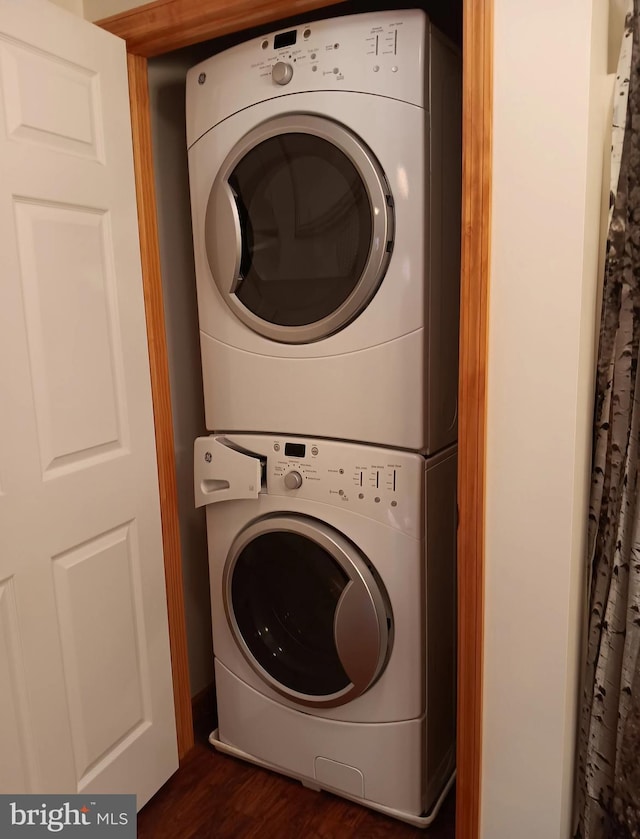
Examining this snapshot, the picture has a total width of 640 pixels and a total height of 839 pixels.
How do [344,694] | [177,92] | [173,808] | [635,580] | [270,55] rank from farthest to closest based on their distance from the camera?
[177,92], [173,808], [344,694], [270,55], [635,580]

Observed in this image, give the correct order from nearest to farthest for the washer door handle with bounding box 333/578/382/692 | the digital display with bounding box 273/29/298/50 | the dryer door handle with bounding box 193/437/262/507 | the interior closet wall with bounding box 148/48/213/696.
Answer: the digital display with bounding box 273/29/298/50
the washer door handle with bounding box 333/578/382/692
the dryer door handle with bounding box 193/437/262/507
the interior closet wall with bounding box 148/48/213/696

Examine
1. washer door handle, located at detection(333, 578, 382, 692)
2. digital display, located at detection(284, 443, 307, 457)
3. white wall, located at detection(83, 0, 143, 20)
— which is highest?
white wall, located at detection(83, 0, 143, 20)

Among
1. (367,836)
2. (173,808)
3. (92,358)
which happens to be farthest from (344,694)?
(92,358)

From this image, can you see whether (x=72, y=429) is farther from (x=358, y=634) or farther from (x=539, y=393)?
(x=539, y=393)

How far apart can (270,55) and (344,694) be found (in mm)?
1507

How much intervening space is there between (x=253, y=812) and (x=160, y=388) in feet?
3.74

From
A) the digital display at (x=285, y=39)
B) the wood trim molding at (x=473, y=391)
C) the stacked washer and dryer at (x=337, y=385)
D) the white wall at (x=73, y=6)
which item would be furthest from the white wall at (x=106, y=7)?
the wood trim molding at (x=473, y=391)

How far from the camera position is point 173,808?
1700 mm

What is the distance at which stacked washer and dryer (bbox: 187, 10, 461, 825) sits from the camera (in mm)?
1353

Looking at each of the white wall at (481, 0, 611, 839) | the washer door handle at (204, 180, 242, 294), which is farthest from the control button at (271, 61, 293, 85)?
the white wall at (481, 0, 611, 839)

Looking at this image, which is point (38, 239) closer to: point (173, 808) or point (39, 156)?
point (39, 156)

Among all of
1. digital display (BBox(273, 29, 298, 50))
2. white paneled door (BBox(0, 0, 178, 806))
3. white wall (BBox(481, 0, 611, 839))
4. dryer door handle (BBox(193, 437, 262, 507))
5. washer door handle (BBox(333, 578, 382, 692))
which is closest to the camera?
white wall (BBox(481, 0, 611, 839))

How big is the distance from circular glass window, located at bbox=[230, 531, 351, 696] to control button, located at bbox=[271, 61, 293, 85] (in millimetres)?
1046

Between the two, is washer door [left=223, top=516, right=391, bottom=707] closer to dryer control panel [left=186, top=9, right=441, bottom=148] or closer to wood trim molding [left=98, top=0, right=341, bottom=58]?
dryer control panel [left=186, top=9, right=441, bottom=148]
